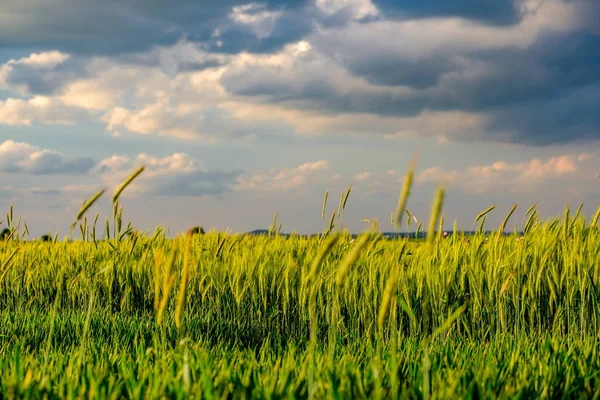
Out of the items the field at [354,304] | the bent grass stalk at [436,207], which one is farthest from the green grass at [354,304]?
the bent grass stalk at [436,207]

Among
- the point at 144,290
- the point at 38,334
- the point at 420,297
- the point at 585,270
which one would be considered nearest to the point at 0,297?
the point at 144,290

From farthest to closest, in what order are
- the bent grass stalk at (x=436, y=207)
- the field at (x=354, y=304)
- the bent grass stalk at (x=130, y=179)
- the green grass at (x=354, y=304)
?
the green grass at (x=354, y=304)
the field at (x=354, y=304)
the bent grass stalk at (x=130, y=179)
the bent grass stalk at (x=436, y=207)

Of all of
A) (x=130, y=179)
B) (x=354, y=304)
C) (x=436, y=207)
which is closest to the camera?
(x=436, y=207)

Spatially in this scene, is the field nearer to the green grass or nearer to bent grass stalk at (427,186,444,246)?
the green grass

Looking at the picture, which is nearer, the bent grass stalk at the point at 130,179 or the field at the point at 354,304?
the bent grass stalk at the point at 130,179

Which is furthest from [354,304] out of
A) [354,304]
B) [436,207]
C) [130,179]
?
[436,207]

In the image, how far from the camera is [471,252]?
452cm

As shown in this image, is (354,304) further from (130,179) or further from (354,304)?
(130,179)

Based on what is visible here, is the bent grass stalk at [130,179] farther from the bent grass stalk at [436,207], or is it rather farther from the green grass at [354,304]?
the green grass at [354,304]

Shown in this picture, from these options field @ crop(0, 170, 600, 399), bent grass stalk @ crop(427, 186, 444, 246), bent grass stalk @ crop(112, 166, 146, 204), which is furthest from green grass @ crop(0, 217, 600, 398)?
bent grass stalk @ crop(427, 186, 444, 246)

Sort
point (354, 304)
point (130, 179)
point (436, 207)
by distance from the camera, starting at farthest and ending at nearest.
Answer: point (354, 304) < point (130, 179) < point (436, 207)

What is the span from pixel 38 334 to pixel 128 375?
243 cm

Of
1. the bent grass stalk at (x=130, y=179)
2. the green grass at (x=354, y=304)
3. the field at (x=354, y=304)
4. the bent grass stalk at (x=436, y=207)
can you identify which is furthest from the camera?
the green grass at (x=354, y=304)

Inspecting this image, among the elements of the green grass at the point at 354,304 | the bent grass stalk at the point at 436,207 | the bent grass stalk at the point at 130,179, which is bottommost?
the green grass at the point at 354,304
